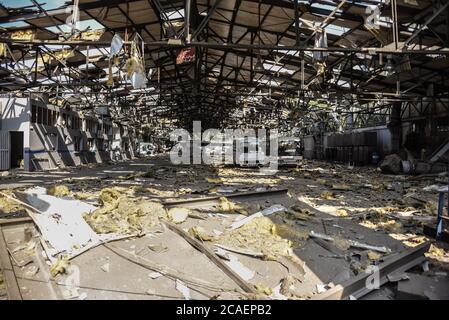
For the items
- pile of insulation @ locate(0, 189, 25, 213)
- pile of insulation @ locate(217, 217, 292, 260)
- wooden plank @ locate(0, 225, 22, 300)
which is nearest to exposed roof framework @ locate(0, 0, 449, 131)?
pile of insulation @ locate(0, 189, 25, 213)

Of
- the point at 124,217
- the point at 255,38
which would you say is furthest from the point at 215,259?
the point at 255,38

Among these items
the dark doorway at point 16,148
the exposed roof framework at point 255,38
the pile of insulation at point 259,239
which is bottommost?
the pile of insulation at point 259,239

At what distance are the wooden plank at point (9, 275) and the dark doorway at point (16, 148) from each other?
18.6m

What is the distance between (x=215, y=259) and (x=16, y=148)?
21.7 m

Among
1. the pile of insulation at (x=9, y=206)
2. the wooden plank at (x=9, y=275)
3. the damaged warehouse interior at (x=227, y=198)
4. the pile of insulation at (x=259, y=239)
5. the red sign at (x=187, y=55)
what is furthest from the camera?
the red sign at (x=187, y=55)

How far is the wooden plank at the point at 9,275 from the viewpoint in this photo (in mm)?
3574

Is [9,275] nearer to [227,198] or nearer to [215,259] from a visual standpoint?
[215,259]

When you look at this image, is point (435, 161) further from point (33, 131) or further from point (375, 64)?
point (33, 131)

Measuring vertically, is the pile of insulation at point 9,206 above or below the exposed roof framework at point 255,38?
below

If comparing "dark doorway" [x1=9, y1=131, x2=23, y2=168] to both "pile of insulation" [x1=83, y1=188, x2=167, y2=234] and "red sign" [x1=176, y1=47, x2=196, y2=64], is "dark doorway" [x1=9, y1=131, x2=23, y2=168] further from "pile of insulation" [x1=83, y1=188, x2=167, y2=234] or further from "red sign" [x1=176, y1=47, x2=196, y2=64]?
"pile of insulation" [x1=83, y1=188, x2=167, y2=234]

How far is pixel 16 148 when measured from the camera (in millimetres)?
20812

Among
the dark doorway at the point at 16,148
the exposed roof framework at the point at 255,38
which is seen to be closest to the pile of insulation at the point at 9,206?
the exposed roof framework at the point at 255,38

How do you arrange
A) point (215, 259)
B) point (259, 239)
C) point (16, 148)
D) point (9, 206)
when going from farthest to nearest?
point (16, 148) → point (9, 206) → point (259, 239) → point (215, 259)

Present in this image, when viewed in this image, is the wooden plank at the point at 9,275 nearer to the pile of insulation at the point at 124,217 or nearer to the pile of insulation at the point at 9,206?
the pile of insulation at the point at 124,217
